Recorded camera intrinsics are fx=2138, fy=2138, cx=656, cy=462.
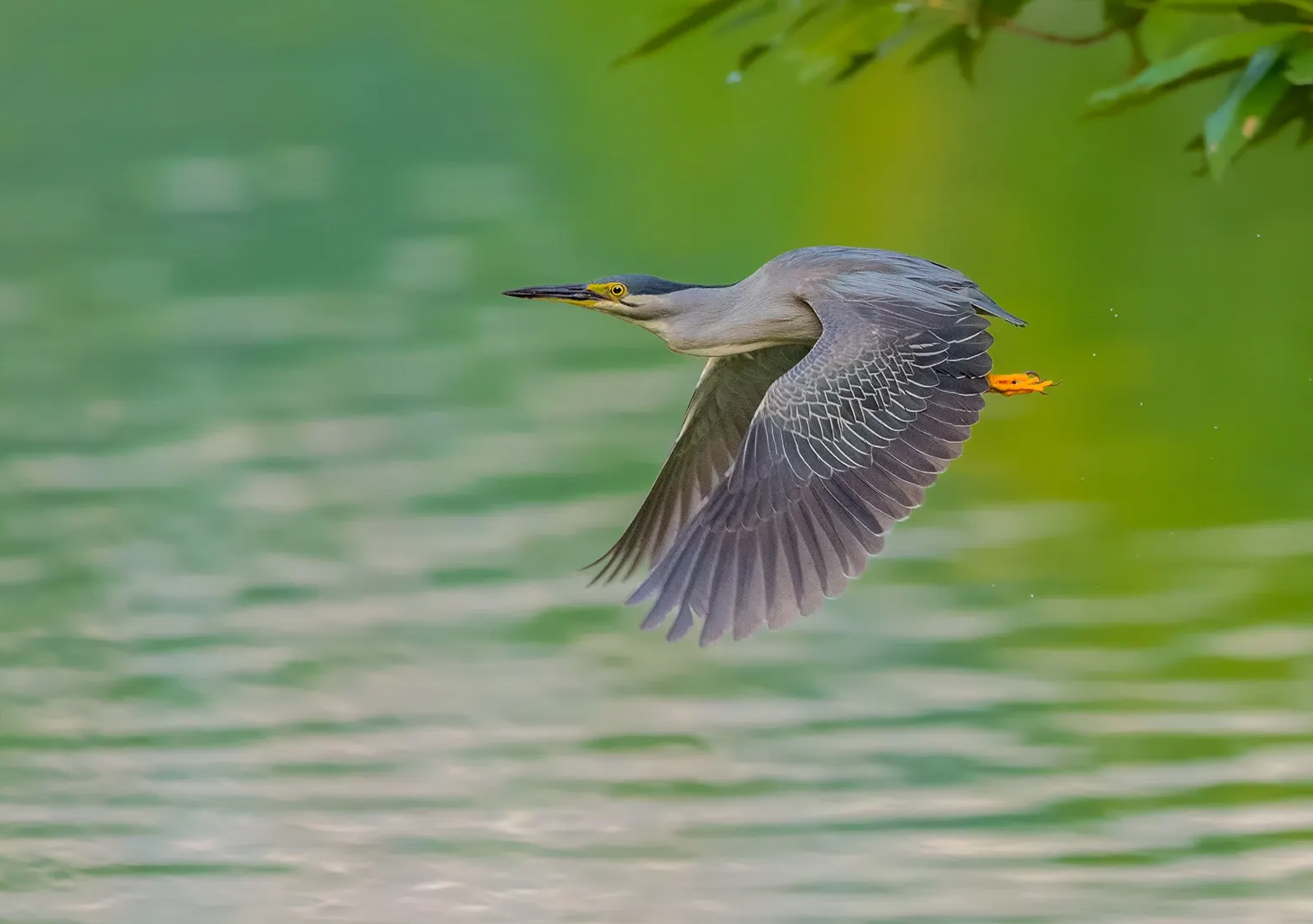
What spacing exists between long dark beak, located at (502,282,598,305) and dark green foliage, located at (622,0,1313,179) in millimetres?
872

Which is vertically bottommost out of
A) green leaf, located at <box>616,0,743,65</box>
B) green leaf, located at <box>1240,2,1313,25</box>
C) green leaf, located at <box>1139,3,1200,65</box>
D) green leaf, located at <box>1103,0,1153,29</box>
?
green leaf, located at <box>1240,2,1313,25</box>

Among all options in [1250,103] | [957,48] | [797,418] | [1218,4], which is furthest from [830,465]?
[957,48]

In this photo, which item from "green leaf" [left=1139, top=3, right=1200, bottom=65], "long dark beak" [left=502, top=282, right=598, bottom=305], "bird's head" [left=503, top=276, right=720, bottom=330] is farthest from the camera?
"green leaf" [left=1139, top=3, right=1200, bottom=65]

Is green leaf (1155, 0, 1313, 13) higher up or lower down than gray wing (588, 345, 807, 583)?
higher up

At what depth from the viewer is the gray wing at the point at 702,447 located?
4660 millimetres

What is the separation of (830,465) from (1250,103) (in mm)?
1378

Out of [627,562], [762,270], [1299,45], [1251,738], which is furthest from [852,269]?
[1251,738]

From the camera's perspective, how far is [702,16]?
531cm

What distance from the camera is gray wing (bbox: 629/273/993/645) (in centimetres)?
392

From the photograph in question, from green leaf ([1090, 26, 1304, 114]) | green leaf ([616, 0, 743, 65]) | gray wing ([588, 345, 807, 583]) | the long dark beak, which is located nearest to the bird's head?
the long dark beak

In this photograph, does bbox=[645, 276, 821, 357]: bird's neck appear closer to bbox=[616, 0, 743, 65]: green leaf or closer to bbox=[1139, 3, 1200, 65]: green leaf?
bbox=[616, 0, 743, 65]: green leaf

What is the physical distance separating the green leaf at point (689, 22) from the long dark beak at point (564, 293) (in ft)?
3.05

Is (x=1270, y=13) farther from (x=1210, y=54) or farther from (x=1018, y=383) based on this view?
(x=1018, y=383)

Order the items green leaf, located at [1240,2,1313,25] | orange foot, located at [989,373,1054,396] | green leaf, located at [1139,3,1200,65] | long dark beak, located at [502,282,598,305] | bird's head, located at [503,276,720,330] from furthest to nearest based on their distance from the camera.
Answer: green leaf, located at [1139,3,1200,65] → green leaf, located at [1240,2,1313,25] → bird's head, located at [503,276,720,330] → long dark beak, located at [502,282,598,305] → orange foot, located at [989,373,1054,396]
